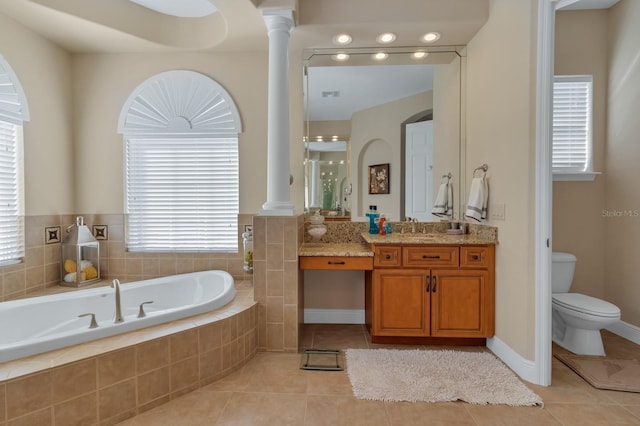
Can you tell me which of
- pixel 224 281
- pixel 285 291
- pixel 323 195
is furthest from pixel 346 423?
pixel 323 195

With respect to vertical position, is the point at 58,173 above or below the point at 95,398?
above

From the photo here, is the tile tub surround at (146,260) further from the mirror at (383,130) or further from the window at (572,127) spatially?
the window at (572,127)

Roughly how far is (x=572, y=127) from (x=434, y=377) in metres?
2.61

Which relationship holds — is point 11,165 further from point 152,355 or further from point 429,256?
point 429,256

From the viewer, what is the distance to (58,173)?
9.43 ft

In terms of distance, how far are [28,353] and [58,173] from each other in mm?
1973

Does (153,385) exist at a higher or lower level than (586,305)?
lower

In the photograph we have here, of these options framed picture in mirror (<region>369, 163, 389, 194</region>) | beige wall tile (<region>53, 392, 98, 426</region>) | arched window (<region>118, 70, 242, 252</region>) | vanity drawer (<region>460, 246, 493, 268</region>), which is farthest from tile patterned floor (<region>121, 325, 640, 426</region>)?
framed picture in mirror (<region>369, 163, 389, 194</region>)

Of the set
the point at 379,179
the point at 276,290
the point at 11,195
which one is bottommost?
the point at 276,290

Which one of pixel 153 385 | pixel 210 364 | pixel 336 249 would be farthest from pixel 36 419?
pixel 336 249

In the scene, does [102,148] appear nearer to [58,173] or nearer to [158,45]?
[58,173]

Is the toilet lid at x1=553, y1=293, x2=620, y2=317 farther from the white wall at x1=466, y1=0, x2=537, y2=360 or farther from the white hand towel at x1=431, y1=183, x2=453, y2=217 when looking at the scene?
the white hand towel at x1=431, y1=183, x2=453, y2=217

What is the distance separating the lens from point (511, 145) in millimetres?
2176

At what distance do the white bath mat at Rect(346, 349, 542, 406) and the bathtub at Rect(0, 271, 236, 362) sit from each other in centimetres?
115
